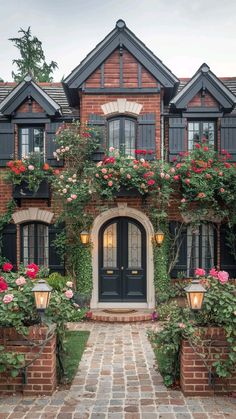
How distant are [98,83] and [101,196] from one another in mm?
3278

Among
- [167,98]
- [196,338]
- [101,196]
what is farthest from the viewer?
[167,98]

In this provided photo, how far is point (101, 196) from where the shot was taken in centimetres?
1048

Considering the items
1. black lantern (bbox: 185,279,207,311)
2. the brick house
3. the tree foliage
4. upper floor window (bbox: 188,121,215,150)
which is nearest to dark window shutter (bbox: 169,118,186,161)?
the brick house

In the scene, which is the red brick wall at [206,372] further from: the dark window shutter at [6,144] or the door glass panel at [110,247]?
the dark window shutter at [6,144]

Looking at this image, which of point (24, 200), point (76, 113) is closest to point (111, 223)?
point (24, 200)

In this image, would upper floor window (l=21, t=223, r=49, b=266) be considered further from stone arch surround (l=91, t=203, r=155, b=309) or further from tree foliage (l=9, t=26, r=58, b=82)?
tree foliage (l=9, t=26, r=58, b=82)

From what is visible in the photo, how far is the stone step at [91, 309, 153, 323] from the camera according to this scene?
32.0ft

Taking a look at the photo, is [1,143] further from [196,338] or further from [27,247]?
[196,338]

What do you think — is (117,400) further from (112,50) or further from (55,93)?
(55,93)

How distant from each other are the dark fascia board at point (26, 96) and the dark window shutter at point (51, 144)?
14.8 inches

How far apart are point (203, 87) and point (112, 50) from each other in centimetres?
278

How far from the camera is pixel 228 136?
1142cm

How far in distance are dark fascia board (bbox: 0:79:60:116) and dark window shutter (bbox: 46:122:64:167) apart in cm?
38

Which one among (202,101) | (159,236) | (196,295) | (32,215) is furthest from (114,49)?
(196,295)
